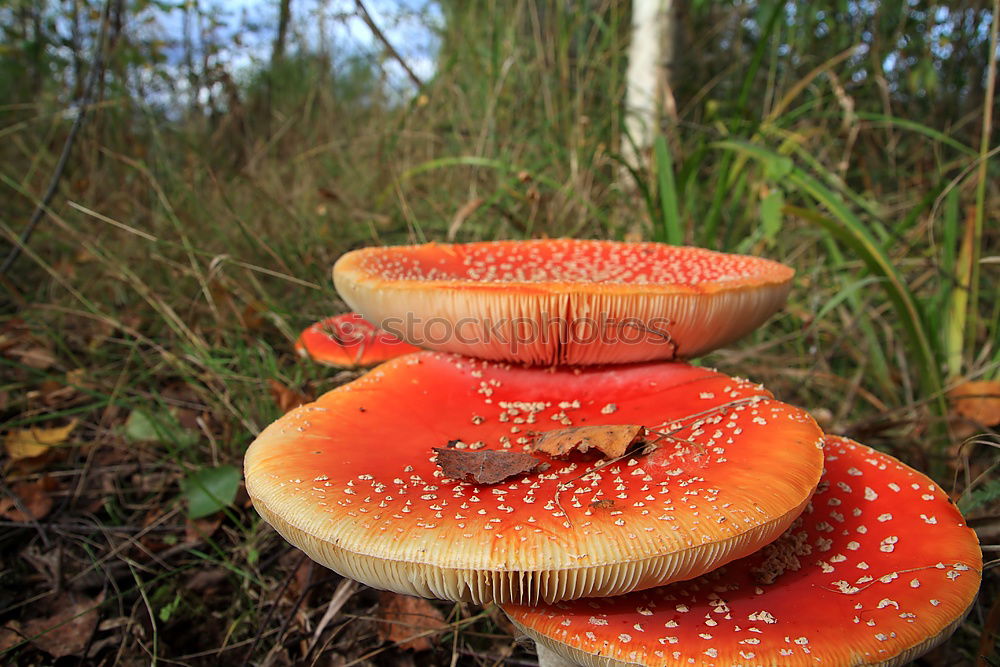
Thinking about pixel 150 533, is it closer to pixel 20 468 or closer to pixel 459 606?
pixel 20 468

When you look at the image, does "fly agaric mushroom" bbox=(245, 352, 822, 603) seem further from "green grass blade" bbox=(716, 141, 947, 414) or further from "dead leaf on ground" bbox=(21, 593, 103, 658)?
"green grass blade" bbox=(716, 141, 947, 414)

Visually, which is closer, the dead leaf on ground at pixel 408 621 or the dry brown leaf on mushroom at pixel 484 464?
the dry brown leaf on mushroom at pixel 484 464

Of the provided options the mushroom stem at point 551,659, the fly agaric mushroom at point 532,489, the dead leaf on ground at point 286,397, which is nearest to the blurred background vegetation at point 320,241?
the dead leaf on ground at point 286,397

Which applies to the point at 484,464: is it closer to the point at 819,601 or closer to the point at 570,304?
the point at 570,304

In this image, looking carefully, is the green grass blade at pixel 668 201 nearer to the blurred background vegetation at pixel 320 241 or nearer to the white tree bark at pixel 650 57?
the blurred background vegetation at pixel 320 241

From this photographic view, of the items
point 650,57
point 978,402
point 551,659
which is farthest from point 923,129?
point 551,659

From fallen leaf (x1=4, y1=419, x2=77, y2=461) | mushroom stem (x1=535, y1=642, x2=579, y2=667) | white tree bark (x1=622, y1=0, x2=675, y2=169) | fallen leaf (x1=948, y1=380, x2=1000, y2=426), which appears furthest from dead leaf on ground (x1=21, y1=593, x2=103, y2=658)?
white tree bark (x1=622, y1=0, x2=675, y2=169)

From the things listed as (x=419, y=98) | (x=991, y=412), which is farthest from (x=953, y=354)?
(x=419, y=98)

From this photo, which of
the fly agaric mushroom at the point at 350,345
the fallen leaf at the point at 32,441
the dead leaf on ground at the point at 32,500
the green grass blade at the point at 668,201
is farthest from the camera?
the green grass blade at the point at 668,201
